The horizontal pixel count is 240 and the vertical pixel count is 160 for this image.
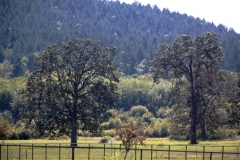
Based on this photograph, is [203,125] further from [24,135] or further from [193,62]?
[24,135]

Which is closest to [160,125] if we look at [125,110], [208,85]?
[208,85]

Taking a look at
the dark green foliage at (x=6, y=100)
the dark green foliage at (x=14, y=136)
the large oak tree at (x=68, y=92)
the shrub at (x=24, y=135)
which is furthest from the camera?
the dark green foliage at (x=6, y=100)

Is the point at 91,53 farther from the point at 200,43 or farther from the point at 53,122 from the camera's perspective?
the point at 200,43

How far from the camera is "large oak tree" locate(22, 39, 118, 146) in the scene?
60.2 m

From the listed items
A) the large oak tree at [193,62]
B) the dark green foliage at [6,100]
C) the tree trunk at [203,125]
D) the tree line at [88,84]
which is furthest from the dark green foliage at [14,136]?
the dark green foliage at [6,100]

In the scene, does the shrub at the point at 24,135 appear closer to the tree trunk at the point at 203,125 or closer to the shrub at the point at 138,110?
the tree trunk at the point at 203,125

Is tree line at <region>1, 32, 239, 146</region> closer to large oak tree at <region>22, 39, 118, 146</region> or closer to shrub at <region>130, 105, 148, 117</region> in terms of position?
large oak tree at <region>22, 39, 118, 146</region>

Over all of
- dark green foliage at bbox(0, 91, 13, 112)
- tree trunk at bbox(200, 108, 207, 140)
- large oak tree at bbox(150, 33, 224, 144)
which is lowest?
tree trunk at bbox(200, 108, 207, 140)

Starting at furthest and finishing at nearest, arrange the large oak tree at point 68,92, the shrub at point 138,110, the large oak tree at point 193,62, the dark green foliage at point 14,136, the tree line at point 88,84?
the shrub at point 138,110, the dark green foliage at point 14,136, the large oak tree at point 193,62, the tree line at point 88,84, the large oak tree at point 68,92

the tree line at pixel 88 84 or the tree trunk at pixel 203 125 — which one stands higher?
the tree line at pixel 88 84

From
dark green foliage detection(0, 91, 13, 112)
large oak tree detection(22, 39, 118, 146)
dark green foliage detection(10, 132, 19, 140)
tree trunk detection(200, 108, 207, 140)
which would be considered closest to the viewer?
large oak tree detection(22, 39, 118, 146)

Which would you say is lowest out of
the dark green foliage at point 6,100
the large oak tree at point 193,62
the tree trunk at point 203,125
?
the tree trunk at point 203,125

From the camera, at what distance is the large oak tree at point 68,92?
60.2 meters

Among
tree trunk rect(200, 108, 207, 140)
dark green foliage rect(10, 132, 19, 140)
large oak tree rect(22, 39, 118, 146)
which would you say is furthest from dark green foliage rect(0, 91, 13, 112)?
large oak tree rect(22, 39, 118, 146)
